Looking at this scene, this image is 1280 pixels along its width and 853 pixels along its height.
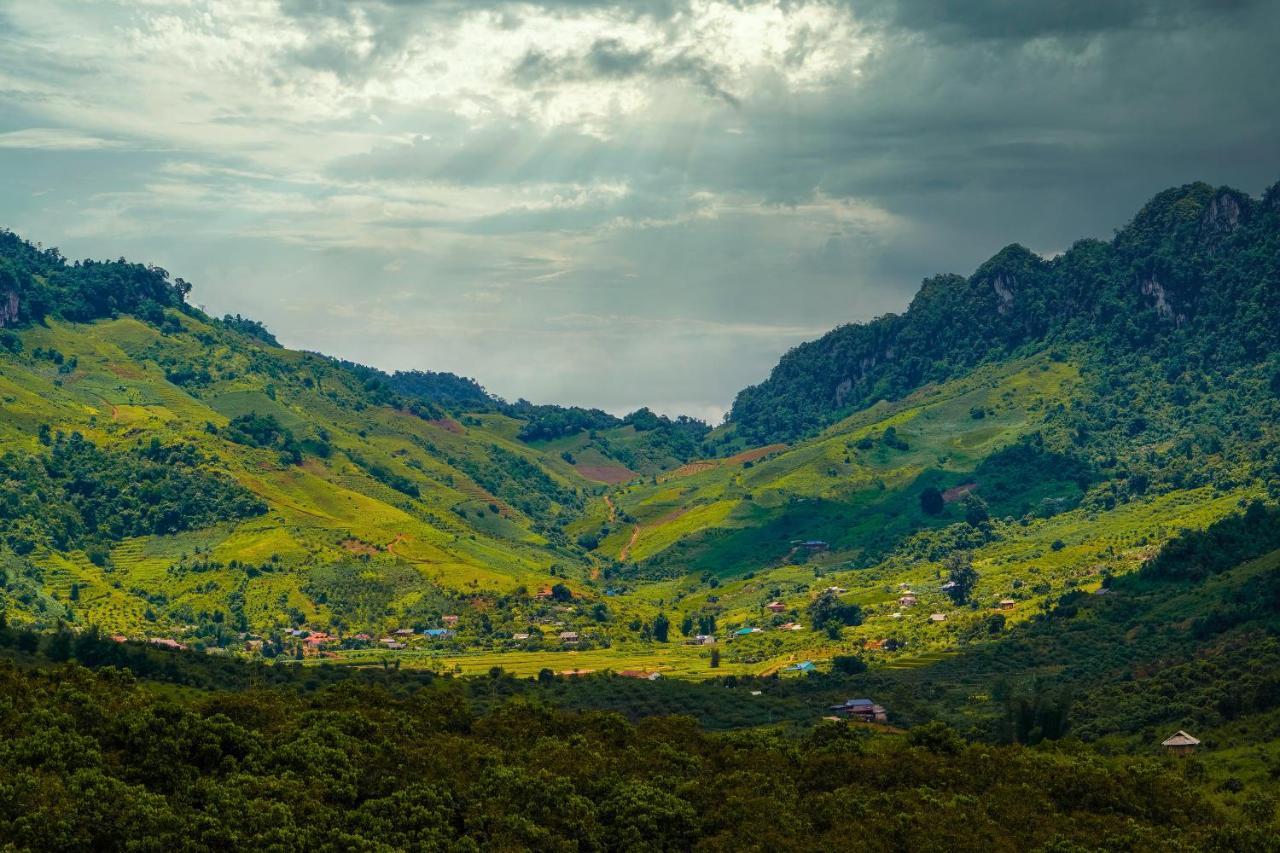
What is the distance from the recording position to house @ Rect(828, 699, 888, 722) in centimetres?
15938

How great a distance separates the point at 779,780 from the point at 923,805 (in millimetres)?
9890

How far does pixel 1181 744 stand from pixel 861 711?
41.8m

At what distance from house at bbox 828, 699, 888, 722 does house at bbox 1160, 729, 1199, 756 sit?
3695cm

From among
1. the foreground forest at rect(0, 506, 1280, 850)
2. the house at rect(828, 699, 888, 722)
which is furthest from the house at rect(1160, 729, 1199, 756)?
the house at rect(828, 699, 888, 722)

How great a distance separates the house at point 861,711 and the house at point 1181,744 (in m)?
36.9

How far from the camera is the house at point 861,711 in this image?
15938 centimetres

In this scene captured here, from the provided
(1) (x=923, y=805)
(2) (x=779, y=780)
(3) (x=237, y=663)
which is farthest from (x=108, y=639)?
(1) (x=923, y=805)

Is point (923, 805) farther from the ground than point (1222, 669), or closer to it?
closer to it

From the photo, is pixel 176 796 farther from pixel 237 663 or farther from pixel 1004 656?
pixel 1004 656

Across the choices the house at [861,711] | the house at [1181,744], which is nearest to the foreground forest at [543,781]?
the house at [1181,744]

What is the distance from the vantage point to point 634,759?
3932 inches

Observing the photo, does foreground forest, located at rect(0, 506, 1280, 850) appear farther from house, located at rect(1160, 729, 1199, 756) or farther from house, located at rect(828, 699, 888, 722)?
house, located at rect(828, 699, 888, 722)

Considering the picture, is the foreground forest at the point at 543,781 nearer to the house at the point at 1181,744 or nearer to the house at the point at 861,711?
the house at the point at 1181,744

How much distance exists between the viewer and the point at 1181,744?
12631 centimetres
